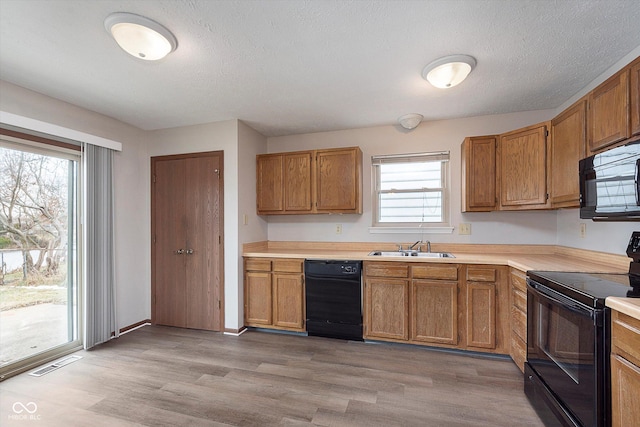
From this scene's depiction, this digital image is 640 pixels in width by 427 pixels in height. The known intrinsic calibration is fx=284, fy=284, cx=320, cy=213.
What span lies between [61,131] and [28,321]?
1.75 metres

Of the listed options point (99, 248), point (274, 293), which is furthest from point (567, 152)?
point (99, 248)

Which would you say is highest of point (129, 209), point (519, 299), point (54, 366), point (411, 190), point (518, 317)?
point (411, 190)

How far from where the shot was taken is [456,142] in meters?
3.29

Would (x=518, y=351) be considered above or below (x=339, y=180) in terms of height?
below

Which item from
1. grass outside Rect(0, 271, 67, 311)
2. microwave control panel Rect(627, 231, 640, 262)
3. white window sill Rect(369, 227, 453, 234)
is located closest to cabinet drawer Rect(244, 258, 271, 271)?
white window sill Rect(369, 227, 453, 234)

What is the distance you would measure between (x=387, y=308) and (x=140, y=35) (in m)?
2.92

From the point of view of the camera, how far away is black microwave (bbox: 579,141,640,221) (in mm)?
1533

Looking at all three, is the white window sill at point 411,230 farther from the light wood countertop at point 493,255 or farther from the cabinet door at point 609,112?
the cabinet door at point 609,112

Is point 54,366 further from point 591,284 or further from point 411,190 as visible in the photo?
point 591,284

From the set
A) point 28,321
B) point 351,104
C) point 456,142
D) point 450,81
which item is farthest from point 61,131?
point 456,142

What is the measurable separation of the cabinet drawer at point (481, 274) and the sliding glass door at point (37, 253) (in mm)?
3872

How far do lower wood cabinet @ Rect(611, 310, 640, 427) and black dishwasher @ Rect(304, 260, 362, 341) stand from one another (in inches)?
74.1

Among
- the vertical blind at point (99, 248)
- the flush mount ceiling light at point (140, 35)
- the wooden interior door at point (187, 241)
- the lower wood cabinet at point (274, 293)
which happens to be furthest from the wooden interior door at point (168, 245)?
the flush mount ceiling light at point (140, 35)

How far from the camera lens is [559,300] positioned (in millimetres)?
1641
